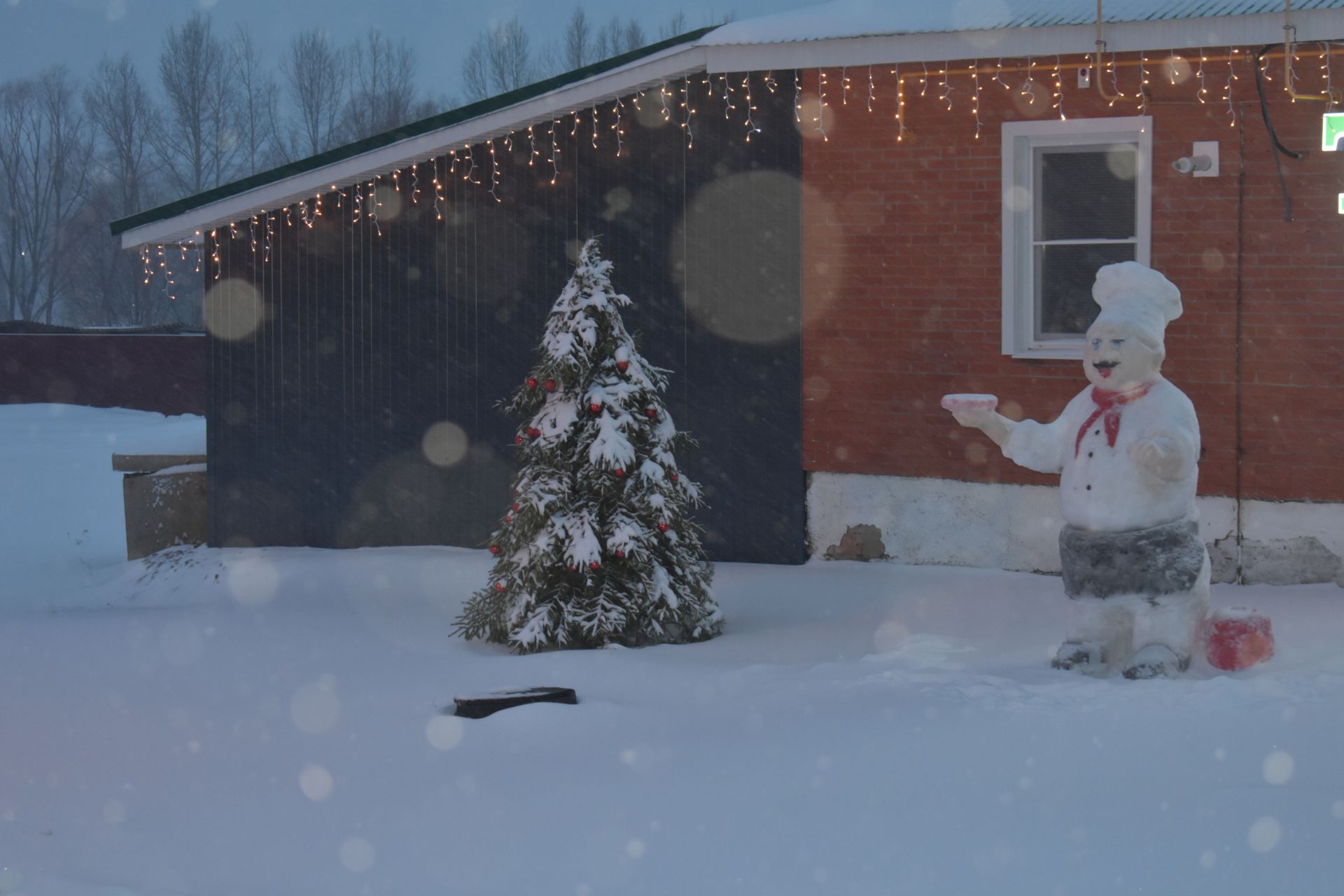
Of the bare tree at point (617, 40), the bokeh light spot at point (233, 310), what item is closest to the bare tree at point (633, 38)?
the bare tree at point (617, 40)

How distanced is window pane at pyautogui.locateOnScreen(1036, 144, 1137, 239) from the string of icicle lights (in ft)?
1.11

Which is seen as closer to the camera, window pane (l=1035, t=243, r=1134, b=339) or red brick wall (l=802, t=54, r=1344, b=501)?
red brick wall (l=802, t=54, r=1344, b=501)

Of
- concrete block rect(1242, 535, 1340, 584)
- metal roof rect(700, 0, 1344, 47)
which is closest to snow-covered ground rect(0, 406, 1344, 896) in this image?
concrete block rect(1242, 535, 1340, 584)

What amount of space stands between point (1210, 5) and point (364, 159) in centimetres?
659

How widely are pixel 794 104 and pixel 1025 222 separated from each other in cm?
200

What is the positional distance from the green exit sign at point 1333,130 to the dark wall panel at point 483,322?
3685mm

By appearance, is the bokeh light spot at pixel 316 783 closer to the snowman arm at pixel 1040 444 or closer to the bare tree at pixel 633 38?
the snowman arm at pixel 1040 444

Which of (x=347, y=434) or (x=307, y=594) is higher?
(x=347, y=434)

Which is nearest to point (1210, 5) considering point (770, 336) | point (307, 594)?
point (770, 336)

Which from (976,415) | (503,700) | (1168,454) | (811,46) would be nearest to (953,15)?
(811,46)

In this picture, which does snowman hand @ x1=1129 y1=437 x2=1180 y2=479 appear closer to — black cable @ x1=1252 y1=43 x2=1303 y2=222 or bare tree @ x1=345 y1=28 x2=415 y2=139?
black cable @ x1=1252 y1=43 x2=1303 y2=222

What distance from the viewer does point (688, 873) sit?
5.14m

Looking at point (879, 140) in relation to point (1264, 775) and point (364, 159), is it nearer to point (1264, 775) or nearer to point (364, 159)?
point (364, 159)

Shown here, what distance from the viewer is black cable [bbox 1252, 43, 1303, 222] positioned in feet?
30.5
